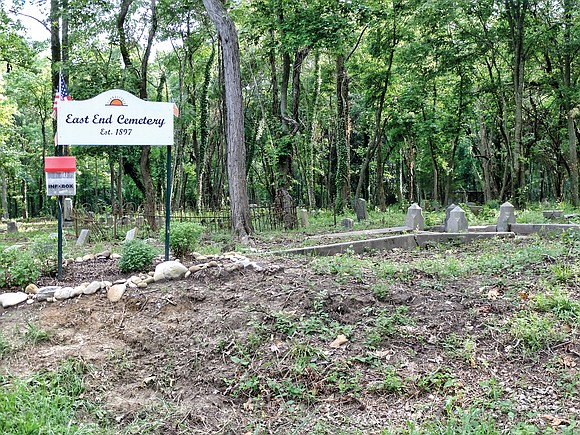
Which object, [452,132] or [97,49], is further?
[452,132]

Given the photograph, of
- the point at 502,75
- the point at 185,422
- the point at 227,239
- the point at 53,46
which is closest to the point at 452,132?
the point at 502,75

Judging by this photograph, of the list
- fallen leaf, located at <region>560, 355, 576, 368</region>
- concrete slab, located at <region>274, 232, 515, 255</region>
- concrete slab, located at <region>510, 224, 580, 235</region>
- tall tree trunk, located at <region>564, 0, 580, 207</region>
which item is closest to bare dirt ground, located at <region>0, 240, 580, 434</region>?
fallen leaf, located at <region>560, 355, 576, 368</region>

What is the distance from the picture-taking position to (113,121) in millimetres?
6734

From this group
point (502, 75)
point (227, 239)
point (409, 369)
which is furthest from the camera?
point (502, 75)

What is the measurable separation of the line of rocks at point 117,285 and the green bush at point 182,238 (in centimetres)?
94

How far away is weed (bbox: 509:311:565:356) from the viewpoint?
13.5ft

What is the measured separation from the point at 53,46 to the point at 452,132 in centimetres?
1860

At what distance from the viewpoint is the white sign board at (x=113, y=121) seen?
6.57 meters

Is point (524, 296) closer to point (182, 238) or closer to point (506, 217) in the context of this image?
point (182, 238)

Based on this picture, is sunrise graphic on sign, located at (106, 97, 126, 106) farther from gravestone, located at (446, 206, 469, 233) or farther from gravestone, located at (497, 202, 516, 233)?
gravestone, located at (497, 202, 516, 233)

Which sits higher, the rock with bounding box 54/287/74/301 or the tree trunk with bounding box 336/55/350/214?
the tree trunk with bounding box 336/55/350/214

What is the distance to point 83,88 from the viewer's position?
1524 centimetres

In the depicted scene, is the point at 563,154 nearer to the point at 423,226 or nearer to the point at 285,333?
the point at 423,226

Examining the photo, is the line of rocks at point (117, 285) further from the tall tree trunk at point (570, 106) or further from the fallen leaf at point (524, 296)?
the tall tree trunk at point (570, 106)
